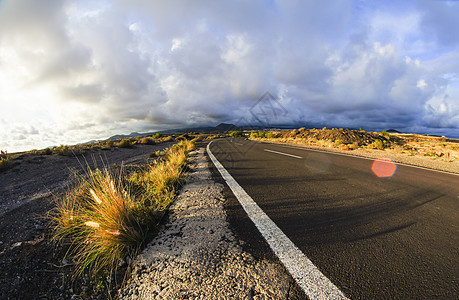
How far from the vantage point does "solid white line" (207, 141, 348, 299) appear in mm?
1194

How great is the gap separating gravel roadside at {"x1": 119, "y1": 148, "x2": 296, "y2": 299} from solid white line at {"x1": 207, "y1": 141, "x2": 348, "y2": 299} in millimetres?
111

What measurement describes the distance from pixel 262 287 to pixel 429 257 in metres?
1.65

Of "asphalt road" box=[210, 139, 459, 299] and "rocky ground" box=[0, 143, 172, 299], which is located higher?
"asphalt road" box=[210, 139, 459, 299]

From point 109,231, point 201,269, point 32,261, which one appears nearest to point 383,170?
point 201,269

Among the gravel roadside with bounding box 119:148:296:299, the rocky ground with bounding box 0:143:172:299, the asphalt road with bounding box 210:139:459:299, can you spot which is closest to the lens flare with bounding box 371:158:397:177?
the asphalt road with bounding box 210:139:459:299

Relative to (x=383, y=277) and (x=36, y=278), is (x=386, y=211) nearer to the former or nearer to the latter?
(x=383, y=277)

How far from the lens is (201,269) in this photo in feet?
4.64

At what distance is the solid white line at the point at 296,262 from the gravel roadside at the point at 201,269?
0.36ft

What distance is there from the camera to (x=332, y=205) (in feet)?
8.46

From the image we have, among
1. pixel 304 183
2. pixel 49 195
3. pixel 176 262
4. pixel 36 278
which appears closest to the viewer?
pixel 176 262

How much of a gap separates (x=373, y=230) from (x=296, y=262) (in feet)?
3.94

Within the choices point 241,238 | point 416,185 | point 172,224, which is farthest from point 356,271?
point 416,185

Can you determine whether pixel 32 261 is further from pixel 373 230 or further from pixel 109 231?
pixel 373 230

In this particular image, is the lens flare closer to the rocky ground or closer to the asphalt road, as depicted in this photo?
the asphalt road
